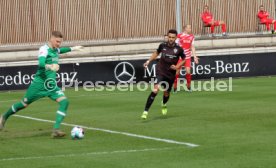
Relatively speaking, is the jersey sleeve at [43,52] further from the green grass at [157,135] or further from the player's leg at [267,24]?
the player's leg at [267,24]

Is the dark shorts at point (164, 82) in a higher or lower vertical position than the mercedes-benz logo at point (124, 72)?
higher

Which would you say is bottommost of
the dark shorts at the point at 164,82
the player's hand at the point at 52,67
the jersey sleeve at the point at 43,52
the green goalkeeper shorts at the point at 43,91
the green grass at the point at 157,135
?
the green grass at the point at 157,135

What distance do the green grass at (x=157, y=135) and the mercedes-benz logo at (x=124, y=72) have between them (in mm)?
7582

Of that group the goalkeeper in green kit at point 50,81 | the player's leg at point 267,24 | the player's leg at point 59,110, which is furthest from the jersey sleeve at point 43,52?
→ the player's leg at point 267,24

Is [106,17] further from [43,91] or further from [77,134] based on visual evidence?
[77,134]

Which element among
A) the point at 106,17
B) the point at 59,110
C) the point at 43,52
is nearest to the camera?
the point at 43,52

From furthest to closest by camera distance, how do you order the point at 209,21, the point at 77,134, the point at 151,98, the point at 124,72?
1. the point at 209,21
2. the point at 124,72
3. the point at 151,98
4. the point at 77,134

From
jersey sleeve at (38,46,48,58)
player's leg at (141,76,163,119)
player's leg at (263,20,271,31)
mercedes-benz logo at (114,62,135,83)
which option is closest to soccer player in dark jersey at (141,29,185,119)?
player's leg at (141,76,163,119)

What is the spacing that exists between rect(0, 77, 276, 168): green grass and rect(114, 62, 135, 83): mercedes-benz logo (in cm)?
758

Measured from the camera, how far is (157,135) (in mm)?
15188

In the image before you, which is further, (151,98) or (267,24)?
(267,24)

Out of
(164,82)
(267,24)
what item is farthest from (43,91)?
(267,24)

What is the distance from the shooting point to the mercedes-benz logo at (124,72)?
3284cm

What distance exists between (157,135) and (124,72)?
17.9 m
